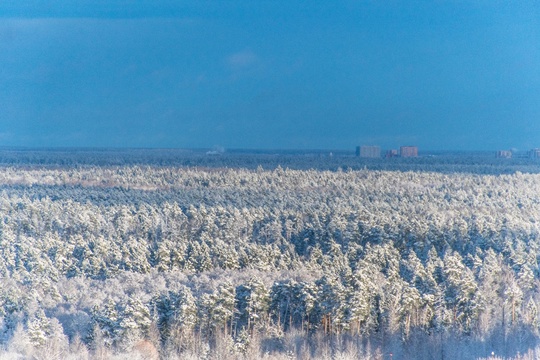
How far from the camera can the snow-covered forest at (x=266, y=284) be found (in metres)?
24.0

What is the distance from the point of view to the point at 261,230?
49250mm

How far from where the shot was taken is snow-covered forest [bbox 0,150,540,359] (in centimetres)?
2395

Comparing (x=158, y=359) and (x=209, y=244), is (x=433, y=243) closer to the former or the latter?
(x=209, y=244)

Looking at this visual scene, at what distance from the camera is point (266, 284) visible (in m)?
29.9

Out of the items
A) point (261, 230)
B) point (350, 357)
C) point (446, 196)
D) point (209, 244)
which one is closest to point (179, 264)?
point (209, 244)

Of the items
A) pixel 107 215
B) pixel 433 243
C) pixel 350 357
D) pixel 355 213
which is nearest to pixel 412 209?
pixel 355 213

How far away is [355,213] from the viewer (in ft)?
180

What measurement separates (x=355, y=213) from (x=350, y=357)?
33243 mm

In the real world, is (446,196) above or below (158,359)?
above

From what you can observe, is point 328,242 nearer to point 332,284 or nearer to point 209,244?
point 209,244

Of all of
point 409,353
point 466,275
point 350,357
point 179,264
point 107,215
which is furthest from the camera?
point 107,215

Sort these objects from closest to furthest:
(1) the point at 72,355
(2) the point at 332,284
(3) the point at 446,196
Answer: (1) the point at 72,355
(2) the point at 332,284
(3) the point at 446,196

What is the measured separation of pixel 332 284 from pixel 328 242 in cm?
1751

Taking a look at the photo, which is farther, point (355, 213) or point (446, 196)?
point (446, 196)
